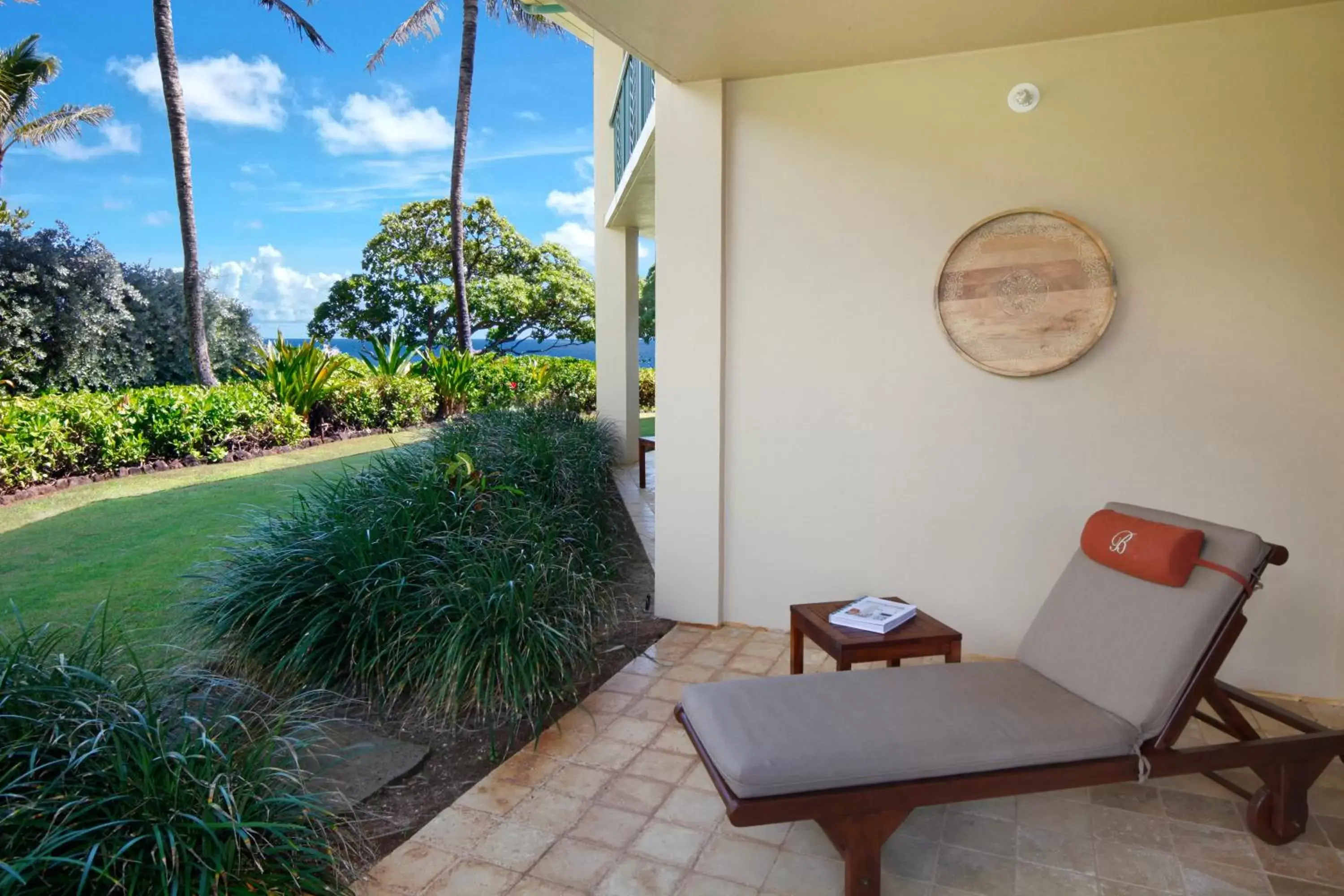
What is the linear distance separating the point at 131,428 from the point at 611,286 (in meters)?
6.25

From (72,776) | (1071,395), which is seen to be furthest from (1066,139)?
(72,776)

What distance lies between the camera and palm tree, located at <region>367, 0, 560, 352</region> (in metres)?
15.4

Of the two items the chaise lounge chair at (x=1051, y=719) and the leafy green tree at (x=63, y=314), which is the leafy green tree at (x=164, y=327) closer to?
the leafy green tree at (x=63, y=314)

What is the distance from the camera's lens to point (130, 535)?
Answer: 6.65 m

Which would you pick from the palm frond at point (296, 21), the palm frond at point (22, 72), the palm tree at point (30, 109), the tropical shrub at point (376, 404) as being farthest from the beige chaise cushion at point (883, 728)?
the palm frond at point (22, 72)

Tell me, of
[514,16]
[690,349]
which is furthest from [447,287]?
[690,349]

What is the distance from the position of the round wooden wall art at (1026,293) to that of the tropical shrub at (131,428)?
936cm

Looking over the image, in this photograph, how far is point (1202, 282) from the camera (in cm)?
350

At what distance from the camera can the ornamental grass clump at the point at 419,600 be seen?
329cm

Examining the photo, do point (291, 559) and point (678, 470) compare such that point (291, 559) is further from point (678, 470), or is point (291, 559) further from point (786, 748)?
point (786, 748)

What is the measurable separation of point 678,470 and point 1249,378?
9.40ft

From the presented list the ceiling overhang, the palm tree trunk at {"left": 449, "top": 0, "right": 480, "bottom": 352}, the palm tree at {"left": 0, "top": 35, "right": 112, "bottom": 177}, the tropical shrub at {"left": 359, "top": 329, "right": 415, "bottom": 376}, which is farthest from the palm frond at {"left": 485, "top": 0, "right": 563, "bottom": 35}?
the ceiling overhang

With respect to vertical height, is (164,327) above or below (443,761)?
above

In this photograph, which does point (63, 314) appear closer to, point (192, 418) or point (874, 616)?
point (192, 418)
